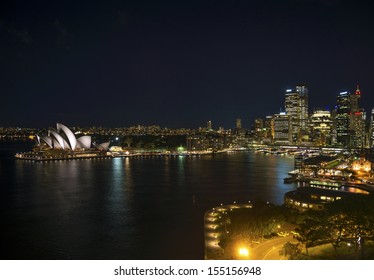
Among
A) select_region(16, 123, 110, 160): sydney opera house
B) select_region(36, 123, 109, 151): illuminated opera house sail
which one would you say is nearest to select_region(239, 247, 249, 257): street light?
select_region(16, 123, 110, 160): sydney opera house

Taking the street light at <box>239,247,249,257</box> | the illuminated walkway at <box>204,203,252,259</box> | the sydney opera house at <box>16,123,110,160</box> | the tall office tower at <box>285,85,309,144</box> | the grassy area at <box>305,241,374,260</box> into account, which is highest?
the tall office tower at <box>285,85,309,144</box>

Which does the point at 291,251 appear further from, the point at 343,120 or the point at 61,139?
the point at 343,120

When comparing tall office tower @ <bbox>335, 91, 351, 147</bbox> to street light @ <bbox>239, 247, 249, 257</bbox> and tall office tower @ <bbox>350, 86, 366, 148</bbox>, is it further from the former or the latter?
street light @ <bbox>239, 247, 249, 257</bbox>

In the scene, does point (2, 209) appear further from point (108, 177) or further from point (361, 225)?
point (361, 225)

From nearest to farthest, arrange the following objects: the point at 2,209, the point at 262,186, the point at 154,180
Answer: the point at 2,209 → the point at 262,186 → the point at 154,180

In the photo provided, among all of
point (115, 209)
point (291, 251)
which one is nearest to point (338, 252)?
point (291, 251)

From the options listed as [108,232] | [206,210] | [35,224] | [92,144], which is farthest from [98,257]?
[92,144]

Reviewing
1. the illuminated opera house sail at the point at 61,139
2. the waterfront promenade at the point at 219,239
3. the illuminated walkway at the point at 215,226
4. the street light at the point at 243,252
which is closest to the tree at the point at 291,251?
the waterfront promenade at the point at 219,239
